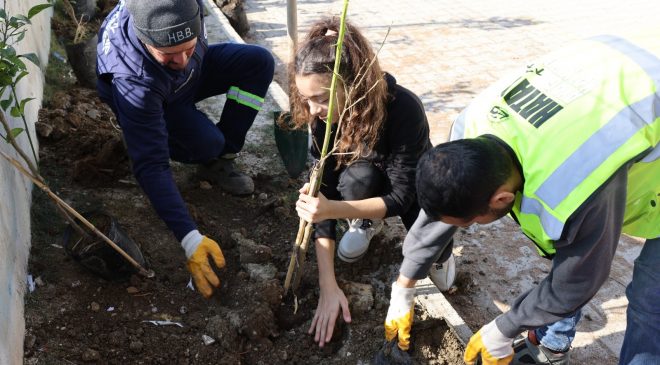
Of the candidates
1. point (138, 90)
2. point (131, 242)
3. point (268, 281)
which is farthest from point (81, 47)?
point (268, 281)

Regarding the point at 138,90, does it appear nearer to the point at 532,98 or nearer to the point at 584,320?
the point at 532,98

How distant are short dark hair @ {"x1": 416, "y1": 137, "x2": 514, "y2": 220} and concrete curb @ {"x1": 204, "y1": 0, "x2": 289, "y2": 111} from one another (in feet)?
8.35

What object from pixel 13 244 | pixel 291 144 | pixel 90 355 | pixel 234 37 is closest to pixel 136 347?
pixel 90 355

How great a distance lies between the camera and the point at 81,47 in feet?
11.7

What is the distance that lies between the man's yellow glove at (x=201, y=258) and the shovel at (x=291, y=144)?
3.15ft

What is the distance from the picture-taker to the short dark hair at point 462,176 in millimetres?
1438

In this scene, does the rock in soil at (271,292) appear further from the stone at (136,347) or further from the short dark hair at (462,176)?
the short dark hair at (462,176)

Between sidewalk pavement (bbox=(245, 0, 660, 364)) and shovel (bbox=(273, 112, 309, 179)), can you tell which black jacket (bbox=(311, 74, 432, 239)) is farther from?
sidewalk pavement (bbox=(245, 0, 660, 364))

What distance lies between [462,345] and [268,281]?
0.82 m

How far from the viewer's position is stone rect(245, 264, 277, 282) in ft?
8.13

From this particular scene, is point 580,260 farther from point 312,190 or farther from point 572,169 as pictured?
point 312,190

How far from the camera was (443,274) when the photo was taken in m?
2.61

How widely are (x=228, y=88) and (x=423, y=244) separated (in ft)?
5.37

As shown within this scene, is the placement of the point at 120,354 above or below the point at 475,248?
above
